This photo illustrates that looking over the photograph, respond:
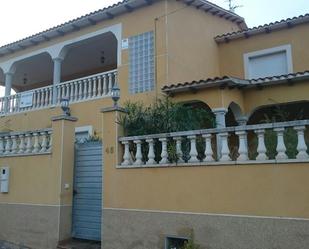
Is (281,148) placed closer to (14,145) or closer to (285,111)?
(285,111)

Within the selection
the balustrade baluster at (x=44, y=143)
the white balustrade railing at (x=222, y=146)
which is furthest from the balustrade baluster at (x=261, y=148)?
the balustrade baluster at (x=44, y=143)

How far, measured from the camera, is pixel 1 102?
16.3 m

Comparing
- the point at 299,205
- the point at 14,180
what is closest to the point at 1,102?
the point at 14,180

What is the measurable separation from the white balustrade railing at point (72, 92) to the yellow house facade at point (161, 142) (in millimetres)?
45

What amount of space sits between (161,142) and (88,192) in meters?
2.43

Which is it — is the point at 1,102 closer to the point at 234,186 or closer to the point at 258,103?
the point at 258,103

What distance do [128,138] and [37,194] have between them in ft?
9.62

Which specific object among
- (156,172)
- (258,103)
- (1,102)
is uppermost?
(1,102)

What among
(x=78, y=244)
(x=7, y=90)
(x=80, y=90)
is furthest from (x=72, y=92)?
(x=78, y=244)

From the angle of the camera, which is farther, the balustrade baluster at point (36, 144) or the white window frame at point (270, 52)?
the white window frame at point (270, 52)

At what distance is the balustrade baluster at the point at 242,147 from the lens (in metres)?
5.87

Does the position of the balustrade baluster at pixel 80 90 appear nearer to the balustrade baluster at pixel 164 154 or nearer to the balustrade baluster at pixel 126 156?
the balustrade baluster at pixel 126 156

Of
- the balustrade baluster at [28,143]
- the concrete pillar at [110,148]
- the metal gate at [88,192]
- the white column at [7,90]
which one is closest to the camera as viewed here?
the concrete pillar at [110,148]

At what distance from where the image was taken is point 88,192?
838 centimetres
